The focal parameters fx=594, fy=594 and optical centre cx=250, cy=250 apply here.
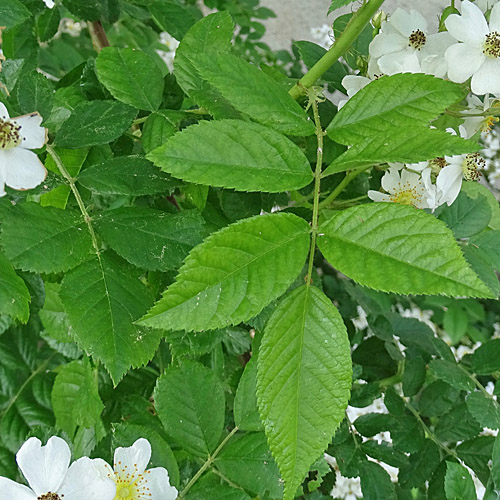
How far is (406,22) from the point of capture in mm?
557

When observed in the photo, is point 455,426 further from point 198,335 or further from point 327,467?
point 198,335

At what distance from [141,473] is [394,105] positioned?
0.37 meters

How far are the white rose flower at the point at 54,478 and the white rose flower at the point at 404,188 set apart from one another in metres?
0.36

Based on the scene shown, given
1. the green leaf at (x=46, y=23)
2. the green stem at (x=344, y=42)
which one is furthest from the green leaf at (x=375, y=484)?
the green leaf at (x=46, y=23)

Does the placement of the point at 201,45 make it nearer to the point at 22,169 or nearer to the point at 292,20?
the point at 22,169

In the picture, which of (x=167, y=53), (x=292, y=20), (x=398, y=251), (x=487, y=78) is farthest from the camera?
(x=292, y=20)

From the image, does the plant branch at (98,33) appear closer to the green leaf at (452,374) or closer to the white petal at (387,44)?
the white petal at (387,44)

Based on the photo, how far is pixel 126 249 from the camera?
48 centimetres

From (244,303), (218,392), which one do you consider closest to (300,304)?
(244,303)

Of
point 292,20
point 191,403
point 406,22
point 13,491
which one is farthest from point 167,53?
point 13,491

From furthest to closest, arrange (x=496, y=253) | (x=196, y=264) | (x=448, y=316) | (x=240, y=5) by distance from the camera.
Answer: (x=448, y=316) → (x=240, y=5) → (x=496, y=253) → (x=196, y=264)

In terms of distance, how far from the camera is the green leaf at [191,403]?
0.56 meters

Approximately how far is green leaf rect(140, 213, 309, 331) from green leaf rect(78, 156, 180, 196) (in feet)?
0.39

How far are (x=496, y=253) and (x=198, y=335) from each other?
37cm
